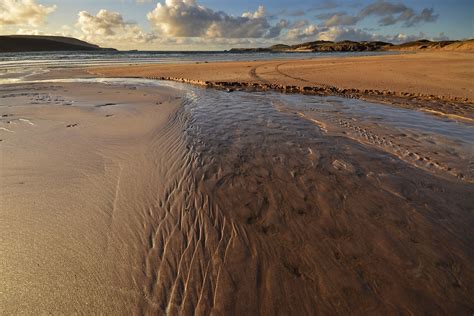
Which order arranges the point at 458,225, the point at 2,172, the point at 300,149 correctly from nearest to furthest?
the point at 458,225 → the point at 2,172 → the point at 300,149

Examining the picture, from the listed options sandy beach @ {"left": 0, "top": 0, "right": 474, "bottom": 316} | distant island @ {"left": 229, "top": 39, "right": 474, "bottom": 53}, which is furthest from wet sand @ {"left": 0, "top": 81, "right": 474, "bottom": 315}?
distant island @ {"left": 229, "top": 39, "right": 474, "bottom": 53}

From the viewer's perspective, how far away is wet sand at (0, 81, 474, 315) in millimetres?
2264

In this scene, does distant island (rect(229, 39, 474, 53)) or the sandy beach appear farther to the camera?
distant island (rect(229, 39, 474, 53))

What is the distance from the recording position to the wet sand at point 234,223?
2.26 meters

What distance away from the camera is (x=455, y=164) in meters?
4.64

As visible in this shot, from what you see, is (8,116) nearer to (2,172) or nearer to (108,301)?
(2,172)

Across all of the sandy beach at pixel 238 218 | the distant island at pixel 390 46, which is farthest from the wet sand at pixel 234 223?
the distant island at pixel 390 46

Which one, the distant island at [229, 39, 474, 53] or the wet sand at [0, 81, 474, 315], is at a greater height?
the distant island at [229, 39, 474, 53]

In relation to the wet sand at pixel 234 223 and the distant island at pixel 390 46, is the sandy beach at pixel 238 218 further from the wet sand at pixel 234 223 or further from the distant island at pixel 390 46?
the distant island at pixel 390 46

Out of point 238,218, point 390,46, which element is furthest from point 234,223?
point 390,46

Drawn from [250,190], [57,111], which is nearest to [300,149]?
[250,190]

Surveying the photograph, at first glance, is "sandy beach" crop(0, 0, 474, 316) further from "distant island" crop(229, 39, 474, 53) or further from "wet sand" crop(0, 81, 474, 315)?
"distant island" crop(229, 39, 474, 53)

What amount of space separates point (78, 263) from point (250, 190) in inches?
89.2

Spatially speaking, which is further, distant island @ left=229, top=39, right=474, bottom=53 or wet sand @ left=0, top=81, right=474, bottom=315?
distant island @ left=229, top=39, right=474, bottom=53
